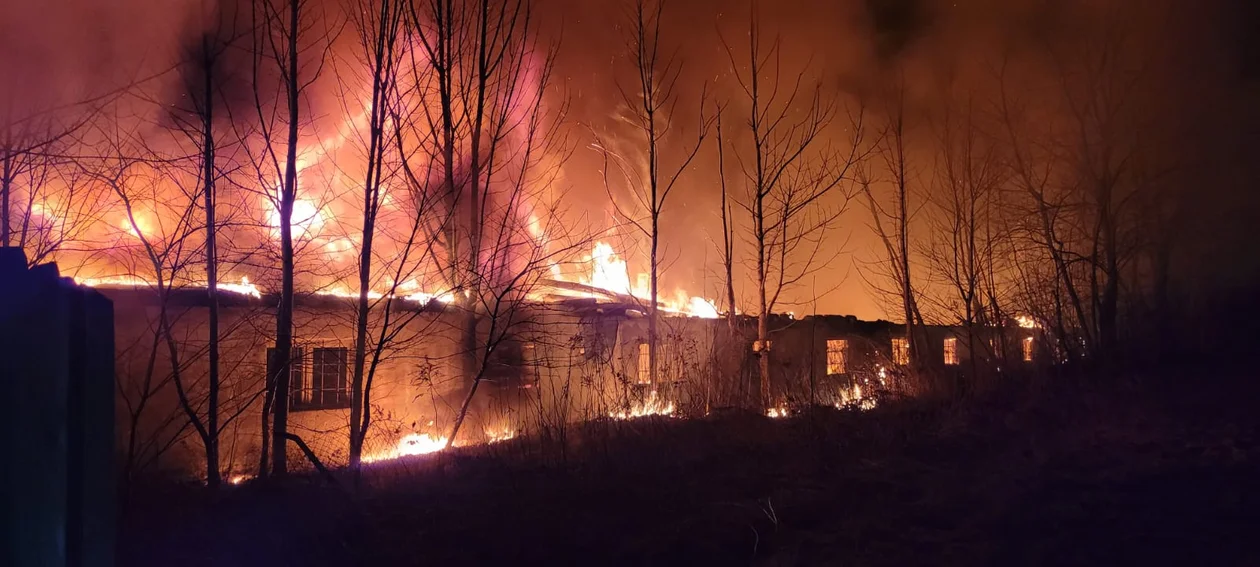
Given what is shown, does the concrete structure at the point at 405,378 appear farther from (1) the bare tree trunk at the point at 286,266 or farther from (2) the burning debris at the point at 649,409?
(1) the bare tree trunk at the point at 286,266

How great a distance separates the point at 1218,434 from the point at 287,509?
312 inches

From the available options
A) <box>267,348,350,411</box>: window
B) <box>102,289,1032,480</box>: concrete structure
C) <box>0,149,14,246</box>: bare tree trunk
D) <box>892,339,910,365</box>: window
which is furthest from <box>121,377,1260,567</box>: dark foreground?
<box>267,348,350,411</box>: window

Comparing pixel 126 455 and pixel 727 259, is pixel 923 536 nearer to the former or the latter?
pixel 126 455

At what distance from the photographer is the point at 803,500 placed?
5.11 meters

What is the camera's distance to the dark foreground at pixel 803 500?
412 centimetres

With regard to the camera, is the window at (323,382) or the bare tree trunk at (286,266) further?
the window at (323,382)

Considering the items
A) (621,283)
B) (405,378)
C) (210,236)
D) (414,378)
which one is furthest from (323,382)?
(621,283)

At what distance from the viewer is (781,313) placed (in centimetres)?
1736

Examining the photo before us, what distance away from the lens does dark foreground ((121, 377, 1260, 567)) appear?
13.5ft

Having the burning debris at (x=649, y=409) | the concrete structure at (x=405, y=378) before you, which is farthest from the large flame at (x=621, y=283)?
the burning debris at (x=649, y=409)

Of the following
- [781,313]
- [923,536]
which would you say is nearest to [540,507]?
[923,536]

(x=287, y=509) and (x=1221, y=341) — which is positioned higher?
(x=1221, y=341)

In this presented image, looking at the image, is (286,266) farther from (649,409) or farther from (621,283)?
(621,283)

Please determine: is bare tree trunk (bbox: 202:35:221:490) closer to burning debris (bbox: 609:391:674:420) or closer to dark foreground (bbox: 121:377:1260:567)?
dark foreground (bbox: 121:377:1260:567)
